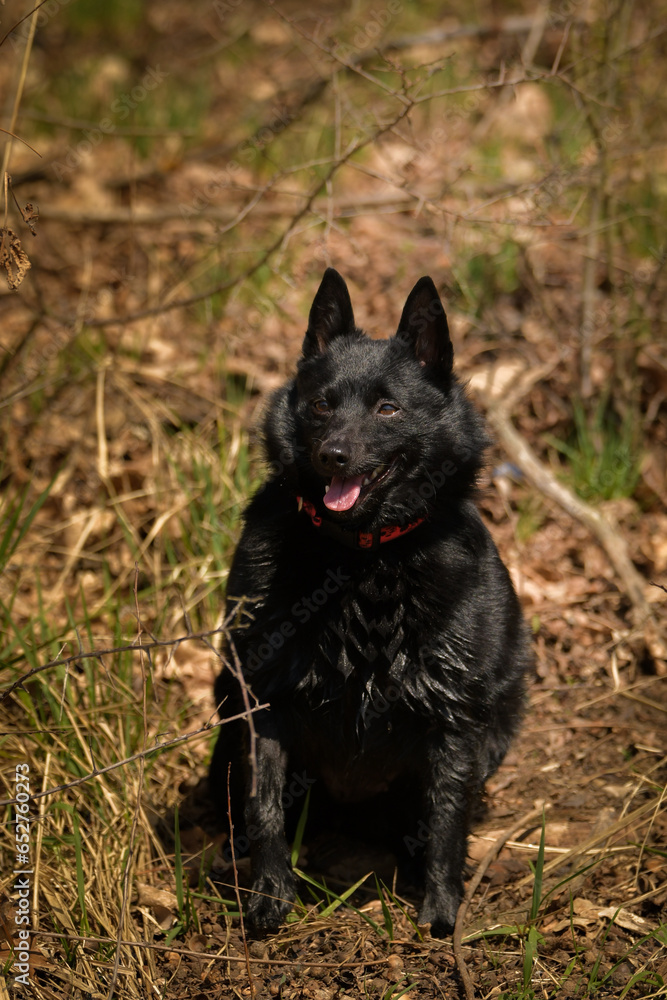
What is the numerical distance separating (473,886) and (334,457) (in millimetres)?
1369

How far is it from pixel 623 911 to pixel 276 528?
151cm

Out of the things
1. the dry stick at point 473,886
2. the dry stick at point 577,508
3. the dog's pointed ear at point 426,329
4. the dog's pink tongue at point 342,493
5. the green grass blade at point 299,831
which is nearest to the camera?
the dry stick at point 473,886

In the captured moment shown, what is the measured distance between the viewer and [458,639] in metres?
2.62

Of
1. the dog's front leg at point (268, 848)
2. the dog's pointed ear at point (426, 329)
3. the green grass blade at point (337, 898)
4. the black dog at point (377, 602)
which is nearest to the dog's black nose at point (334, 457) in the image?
the black dog at point (377, 602)

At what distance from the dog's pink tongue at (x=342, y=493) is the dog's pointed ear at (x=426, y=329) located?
45 centimetres

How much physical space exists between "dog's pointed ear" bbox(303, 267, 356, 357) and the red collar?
0.53 meters

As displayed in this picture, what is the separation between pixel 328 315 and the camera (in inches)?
112

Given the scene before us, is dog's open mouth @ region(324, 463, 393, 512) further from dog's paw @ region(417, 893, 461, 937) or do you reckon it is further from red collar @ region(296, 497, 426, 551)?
dog's paw @ region(417, 893, 461, 937)

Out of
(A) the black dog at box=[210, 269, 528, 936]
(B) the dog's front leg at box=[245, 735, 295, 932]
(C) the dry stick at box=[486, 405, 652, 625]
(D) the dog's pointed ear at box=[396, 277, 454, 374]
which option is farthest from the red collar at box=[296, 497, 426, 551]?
(C) the dry stick at box=[486, 405, 652, 625]

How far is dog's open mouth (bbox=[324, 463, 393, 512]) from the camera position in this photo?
2.53 m

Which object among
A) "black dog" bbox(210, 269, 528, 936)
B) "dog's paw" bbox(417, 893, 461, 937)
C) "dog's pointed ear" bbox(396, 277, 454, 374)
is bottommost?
"dog's paw" bbox(417, 893, 461, 937)

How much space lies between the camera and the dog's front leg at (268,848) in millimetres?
2568

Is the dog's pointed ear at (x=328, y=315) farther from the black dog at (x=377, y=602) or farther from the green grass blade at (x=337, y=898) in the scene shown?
the green grass blade at (x=337, y=898)

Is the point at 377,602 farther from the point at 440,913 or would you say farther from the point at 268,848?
the point at 440,913
